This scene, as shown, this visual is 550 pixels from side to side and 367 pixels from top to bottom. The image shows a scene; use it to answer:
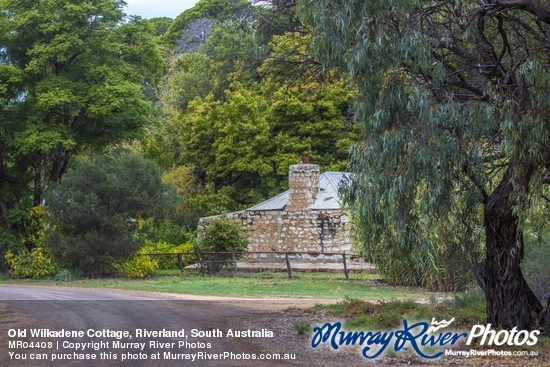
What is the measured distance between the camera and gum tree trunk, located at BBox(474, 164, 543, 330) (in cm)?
1117

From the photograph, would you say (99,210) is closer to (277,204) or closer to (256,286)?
(256,286)

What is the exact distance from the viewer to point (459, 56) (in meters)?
12.4

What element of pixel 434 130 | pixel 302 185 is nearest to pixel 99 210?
pixel 302 185

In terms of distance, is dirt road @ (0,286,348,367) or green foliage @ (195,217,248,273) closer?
dirt road @ (0,286,348,367)

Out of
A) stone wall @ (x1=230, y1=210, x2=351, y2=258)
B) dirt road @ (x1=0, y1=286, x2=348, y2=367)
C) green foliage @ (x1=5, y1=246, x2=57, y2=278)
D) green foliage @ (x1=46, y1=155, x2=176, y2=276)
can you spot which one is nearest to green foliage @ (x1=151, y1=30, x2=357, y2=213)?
stone wall @ (x1=230, y1=210, x2=351, y2=258)

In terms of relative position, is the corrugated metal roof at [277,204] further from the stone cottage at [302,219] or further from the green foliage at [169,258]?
the green foliage at [169,258]

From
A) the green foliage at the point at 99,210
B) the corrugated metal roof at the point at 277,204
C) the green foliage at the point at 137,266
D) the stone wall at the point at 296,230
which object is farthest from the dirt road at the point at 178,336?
the corrugated metal roof at the point at 277,204

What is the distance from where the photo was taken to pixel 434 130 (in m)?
10.0

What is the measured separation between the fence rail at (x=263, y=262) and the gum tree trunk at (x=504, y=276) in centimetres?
1576

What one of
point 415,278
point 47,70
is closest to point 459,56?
point 415,278

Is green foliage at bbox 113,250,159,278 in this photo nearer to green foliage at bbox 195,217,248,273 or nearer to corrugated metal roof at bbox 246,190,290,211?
green foliage at bbox 195,217,248,273

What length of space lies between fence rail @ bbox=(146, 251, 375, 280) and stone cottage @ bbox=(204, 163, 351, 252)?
1364 millimetres

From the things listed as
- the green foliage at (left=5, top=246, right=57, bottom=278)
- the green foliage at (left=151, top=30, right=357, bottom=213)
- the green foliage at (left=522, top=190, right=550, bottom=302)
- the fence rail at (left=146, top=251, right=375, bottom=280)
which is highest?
the green foliage at (left=151, top=30, right=357, bottom=213)

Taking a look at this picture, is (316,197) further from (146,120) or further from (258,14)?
(258,14)
